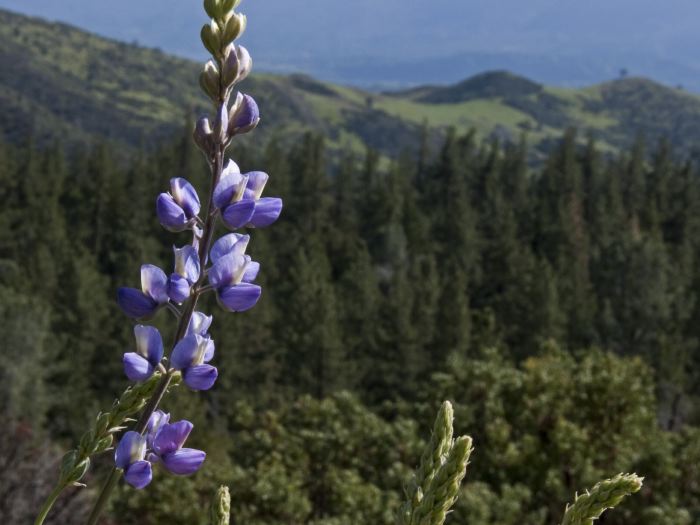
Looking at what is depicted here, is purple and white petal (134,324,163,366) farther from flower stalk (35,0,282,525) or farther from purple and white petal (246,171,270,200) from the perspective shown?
purple and white petal (246,171,270,200)

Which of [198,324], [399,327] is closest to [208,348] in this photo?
[198,324]

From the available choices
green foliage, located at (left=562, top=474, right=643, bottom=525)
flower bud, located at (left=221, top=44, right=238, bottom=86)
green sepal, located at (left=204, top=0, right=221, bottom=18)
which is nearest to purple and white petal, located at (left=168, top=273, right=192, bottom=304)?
flower bud, located at (left=221, top=44, right=238, bottom=86)

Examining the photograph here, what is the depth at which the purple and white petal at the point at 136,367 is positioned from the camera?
81.7 inches

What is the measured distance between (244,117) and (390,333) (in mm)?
58420

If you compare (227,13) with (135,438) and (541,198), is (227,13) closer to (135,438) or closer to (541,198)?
(135,438)

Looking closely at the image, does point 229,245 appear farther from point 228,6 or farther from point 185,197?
point 228,6

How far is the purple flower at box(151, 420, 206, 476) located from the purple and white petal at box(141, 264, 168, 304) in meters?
0.30

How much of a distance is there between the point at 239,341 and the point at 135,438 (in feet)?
200

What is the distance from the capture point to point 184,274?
2.17m

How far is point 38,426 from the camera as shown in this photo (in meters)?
50.4

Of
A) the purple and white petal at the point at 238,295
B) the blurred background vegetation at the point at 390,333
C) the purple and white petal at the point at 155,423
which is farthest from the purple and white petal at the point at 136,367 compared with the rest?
the blurred background vegetation at the point at 390,333

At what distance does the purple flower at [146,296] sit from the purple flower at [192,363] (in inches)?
6.6

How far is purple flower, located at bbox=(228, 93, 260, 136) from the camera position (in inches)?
88.1

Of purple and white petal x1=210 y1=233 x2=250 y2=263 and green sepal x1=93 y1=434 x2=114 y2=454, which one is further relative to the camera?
purple and white petal x1=210 y1=233 x2=250 y2=263
